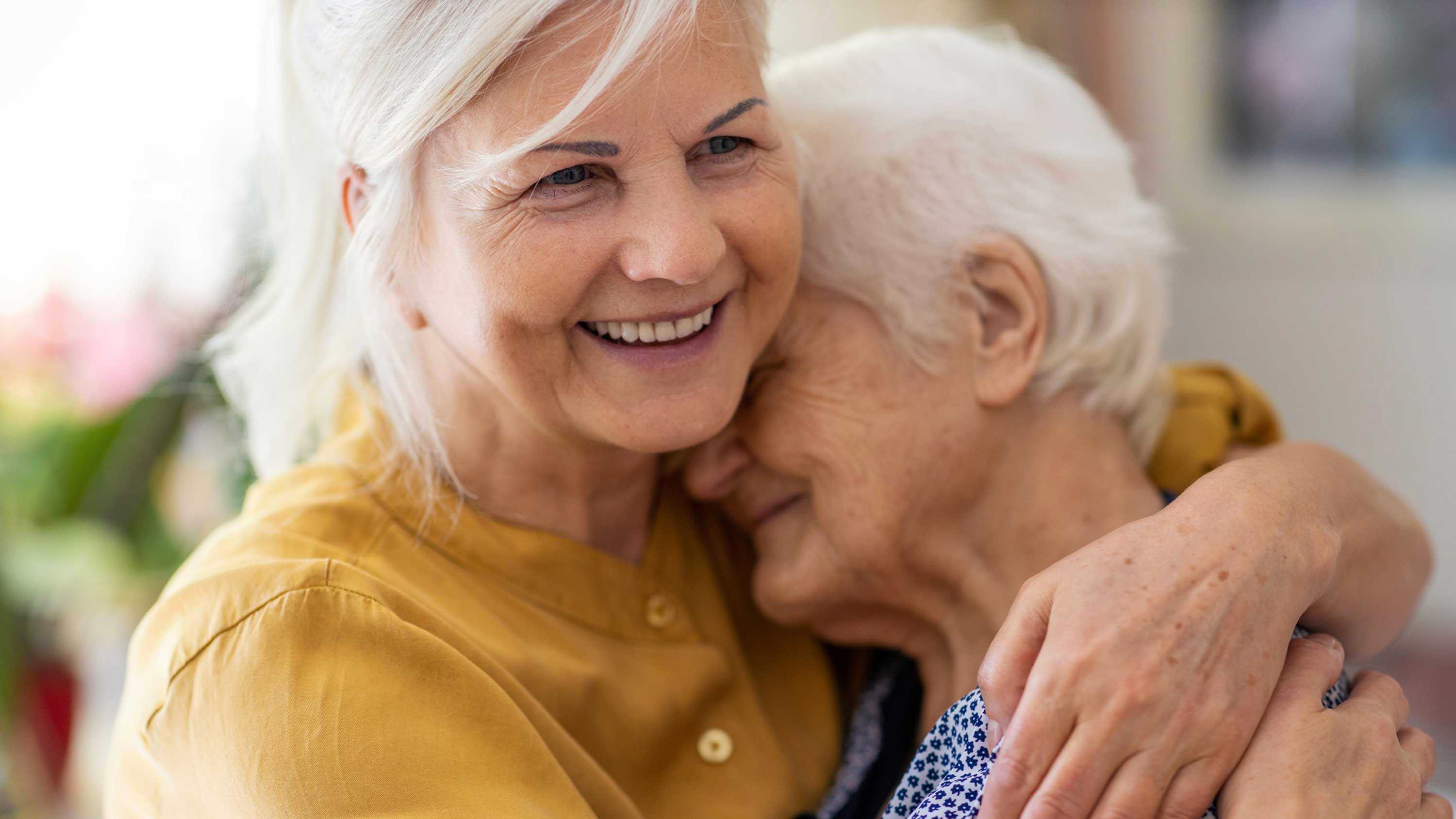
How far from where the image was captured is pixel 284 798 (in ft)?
3.34

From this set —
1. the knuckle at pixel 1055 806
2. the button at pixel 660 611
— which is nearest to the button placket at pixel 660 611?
the button at pixel 660 611

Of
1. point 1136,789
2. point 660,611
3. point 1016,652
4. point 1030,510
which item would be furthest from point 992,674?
point 660,611

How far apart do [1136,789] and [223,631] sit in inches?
31.3

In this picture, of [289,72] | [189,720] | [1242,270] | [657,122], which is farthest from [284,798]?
[1242,270]

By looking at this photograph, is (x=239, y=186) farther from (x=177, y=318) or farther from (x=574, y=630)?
(x=574, y=630)

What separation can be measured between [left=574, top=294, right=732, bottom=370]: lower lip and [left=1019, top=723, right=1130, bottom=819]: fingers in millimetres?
531

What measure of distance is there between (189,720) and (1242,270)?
4.77 meters

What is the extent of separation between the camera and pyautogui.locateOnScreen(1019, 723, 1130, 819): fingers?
3.23ft

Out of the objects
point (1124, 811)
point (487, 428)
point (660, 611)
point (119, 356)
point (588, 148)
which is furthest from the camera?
point (119, 356)

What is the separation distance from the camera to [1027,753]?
3.29 feet

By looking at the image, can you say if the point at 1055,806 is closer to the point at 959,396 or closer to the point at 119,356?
the point at 959,396

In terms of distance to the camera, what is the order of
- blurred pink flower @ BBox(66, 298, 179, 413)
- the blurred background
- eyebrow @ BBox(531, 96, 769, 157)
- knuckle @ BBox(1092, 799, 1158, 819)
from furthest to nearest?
blurred pink flower @ BBox(66, 298, 179, 413), the blurred background, eyebrow @ BBox(531, 96, 769, 157), knuckle @ BBox(1092, 799, 1158, 819)

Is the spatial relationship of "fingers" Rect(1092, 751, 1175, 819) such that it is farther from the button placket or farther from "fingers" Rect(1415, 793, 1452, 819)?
the button placket

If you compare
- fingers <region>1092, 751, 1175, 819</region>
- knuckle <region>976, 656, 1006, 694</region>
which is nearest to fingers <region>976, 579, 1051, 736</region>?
knuckle <region>976, 656, 1006, 694</region>
